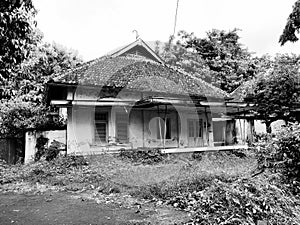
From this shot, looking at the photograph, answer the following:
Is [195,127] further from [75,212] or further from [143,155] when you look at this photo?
[75,212]

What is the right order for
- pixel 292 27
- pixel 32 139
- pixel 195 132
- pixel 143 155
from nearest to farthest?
1. pixel 292 27
2. pixel 143 155
3. pixel 32 139
4. pixel 195 132

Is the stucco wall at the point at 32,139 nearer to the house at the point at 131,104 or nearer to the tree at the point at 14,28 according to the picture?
the house at the point at 131,104

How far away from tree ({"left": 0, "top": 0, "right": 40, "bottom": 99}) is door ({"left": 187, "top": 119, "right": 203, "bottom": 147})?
500 inches

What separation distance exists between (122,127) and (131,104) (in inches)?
54.7

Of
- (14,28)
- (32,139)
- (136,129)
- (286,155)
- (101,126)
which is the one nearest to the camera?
(14,28)

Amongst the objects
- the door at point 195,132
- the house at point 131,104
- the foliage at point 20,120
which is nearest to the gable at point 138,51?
the house at point 131,104

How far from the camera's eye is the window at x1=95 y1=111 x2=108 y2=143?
13781 mm

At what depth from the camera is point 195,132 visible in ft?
56.2

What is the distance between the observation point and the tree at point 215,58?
25.8m

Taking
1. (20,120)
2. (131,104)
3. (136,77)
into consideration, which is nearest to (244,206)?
(131,104)

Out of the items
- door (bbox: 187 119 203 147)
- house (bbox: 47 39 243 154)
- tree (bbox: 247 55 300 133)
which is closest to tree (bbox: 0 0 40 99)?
house (bbox: 47 39 243 154)

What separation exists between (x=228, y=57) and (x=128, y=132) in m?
17.2

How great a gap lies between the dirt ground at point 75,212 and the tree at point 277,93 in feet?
39.6

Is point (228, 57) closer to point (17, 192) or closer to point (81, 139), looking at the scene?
point (81, 139)
